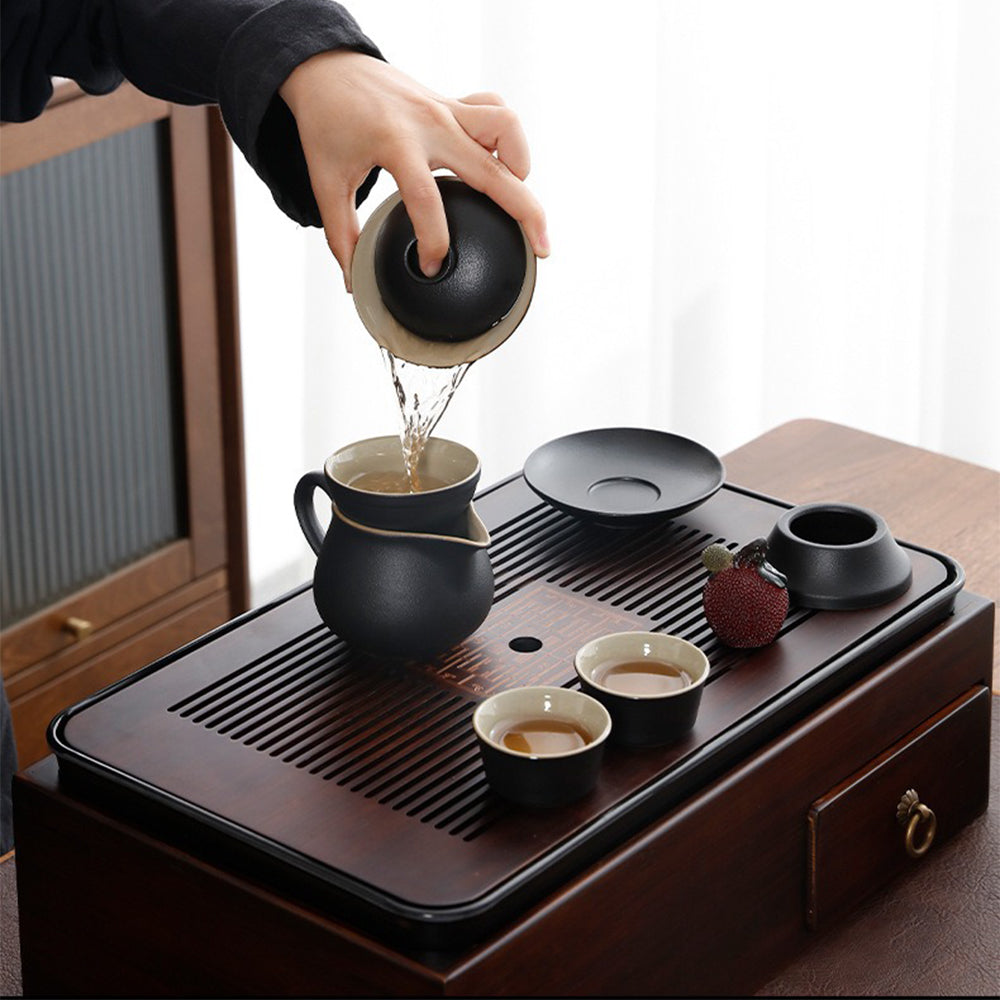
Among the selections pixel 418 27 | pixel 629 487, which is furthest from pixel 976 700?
pixel 418 27

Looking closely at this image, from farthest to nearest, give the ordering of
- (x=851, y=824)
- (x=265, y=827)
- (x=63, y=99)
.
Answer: (x=63, y=99) < (x=851, y=824) < (x=265, y=827)

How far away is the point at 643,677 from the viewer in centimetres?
136

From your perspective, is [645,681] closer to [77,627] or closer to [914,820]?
[914,820]

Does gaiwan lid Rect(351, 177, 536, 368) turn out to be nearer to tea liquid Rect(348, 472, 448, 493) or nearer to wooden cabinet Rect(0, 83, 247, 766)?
tea liquid Rect(348, 472, 448, 493)

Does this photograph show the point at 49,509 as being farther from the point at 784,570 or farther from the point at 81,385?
the point at 784,570

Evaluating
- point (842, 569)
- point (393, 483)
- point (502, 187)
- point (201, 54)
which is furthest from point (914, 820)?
point (201, 54)

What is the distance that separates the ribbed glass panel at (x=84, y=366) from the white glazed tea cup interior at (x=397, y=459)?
1.38 metres

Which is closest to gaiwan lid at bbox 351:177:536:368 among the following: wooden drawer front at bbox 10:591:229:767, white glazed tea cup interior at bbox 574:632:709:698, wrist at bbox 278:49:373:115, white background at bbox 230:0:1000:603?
wrist at bbox 278:49:373:115

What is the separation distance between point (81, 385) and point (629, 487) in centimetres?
141

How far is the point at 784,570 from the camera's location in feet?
5.00

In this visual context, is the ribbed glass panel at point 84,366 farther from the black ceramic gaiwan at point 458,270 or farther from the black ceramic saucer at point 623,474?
the black ceramic gaiwan at point 458,270

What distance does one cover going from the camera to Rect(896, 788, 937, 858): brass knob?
1.47 m

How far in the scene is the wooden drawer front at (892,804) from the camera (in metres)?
1.40

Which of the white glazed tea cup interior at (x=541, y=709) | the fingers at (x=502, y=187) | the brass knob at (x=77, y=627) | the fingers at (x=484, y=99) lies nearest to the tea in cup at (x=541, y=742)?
the white glazed tea cup interior at (x=541, y=709)
